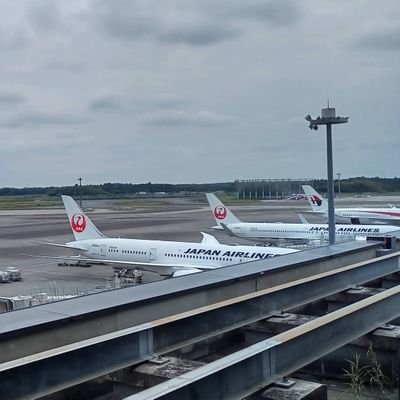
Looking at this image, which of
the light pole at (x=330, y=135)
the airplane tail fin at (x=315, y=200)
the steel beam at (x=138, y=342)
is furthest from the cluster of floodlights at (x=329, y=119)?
the airplane tail fin at (x=315, y=200)

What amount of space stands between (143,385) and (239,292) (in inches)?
154

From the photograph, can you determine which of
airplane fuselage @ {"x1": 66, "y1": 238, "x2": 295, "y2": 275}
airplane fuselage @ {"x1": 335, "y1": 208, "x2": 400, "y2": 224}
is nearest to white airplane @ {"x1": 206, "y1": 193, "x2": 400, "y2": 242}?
airplane fuselage @ {"x1": 335, "y1": 208, "x2": 400, "y2": 224}

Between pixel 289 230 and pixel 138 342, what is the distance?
45.3 m

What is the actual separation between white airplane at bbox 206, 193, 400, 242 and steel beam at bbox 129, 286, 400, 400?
123 ft

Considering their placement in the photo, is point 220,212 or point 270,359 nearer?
point 270,359

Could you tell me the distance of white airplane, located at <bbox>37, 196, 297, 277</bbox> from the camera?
32.3 m

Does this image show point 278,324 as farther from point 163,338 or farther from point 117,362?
point 117,362

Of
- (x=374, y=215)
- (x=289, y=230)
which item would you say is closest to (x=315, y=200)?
(x=374, y=215)

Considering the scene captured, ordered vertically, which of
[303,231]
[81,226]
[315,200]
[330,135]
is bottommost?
[303,231]

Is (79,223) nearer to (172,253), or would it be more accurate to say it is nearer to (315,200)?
(172,253)

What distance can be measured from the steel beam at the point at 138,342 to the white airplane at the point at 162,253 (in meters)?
20.8

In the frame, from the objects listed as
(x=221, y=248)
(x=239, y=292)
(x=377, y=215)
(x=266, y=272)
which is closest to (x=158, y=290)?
(x=239, y=292)

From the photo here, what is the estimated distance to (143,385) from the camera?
6145 mm

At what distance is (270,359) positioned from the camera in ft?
18.6
